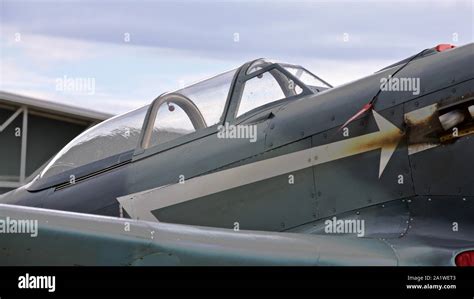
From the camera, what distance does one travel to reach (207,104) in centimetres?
622

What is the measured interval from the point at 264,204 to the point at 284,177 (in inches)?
9.9

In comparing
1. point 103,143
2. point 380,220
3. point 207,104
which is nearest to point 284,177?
point 380,220

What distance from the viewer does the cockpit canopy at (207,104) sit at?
609 cm

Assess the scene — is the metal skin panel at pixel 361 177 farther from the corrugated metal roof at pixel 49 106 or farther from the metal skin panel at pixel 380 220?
the corrugated metal roof at pixel 49 106

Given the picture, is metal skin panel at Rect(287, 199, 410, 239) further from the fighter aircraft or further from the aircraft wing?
the aircraft wing

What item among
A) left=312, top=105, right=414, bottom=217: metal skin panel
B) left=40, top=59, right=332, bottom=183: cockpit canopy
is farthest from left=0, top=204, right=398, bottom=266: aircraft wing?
left=40, top=59, right=332, bottom=183: cockpit canopy

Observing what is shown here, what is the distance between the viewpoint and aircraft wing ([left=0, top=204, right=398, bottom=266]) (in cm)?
403

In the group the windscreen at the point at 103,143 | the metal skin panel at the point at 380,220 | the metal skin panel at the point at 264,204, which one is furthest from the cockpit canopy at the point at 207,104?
the metal skin panel at the point at 380,220

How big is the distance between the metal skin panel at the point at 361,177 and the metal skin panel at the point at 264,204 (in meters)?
0.11

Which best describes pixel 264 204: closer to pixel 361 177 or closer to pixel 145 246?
pixel 361 177

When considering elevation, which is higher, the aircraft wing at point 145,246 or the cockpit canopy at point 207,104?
the cockpit canopy at point 207,104
